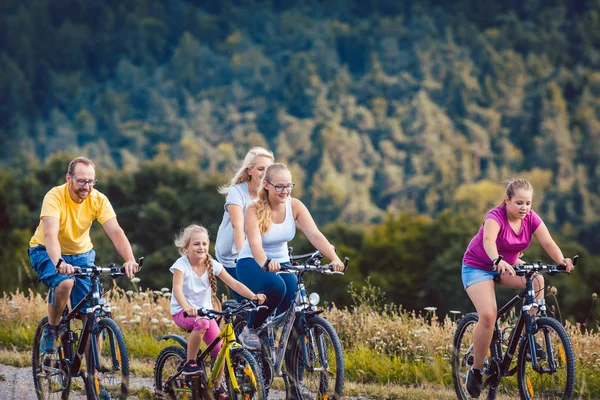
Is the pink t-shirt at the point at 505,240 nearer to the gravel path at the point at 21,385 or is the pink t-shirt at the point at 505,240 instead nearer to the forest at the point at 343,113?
the gravel path at the point at 21,385

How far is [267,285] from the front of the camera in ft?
21.3

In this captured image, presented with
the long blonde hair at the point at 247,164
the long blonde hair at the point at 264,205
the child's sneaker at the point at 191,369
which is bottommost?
the child's sneaker at the point at 191,369

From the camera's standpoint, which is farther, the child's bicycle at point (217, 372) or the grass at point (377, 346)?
the grass at point (377, 346)

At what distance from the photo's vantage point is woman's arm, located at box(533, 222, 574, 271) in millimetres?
6176

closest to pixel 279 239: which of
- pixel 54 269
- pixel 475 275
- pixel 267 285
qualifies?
pixel 267 285

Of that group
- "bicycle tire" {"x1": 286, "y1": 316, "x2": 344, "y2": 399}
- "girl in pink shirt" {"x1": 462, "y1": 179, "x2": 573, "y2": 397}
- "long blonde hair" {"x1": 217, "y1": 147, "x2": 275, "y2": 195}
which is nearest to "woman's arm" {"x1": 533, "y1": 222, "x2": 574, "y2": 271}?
"girl in pink shirt" {"x1": 462, "y1": 179, "x2": 573, "y2": 397}

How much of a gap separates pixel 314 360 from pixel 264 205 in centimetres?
109

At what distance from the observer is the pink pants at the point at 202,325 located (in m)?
6.31

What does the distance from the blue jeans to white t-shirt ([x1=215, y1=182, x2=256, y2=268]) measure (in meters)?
0.75

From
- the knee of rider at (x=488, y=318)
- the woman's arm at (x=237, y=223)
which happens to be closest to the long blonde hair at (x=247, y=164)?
the woman's arm at (x=237, y=223)

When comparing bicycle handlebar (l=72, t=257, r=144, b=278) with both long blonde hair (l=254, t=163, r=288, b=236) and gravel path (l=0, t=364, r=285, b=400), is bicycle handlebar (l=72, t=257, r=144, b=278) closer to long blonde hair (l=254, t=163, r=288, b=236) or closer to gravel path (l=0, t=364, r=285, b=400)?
long blonde hair (l=254, t=163, r=288, b=236)

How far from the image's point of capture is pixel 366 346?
873cm

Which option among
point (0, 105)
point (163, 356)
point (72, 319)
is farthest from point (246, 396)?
point (0, 105)

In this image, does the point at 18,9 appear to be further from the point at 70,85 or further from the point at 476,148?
the point at 476,148
